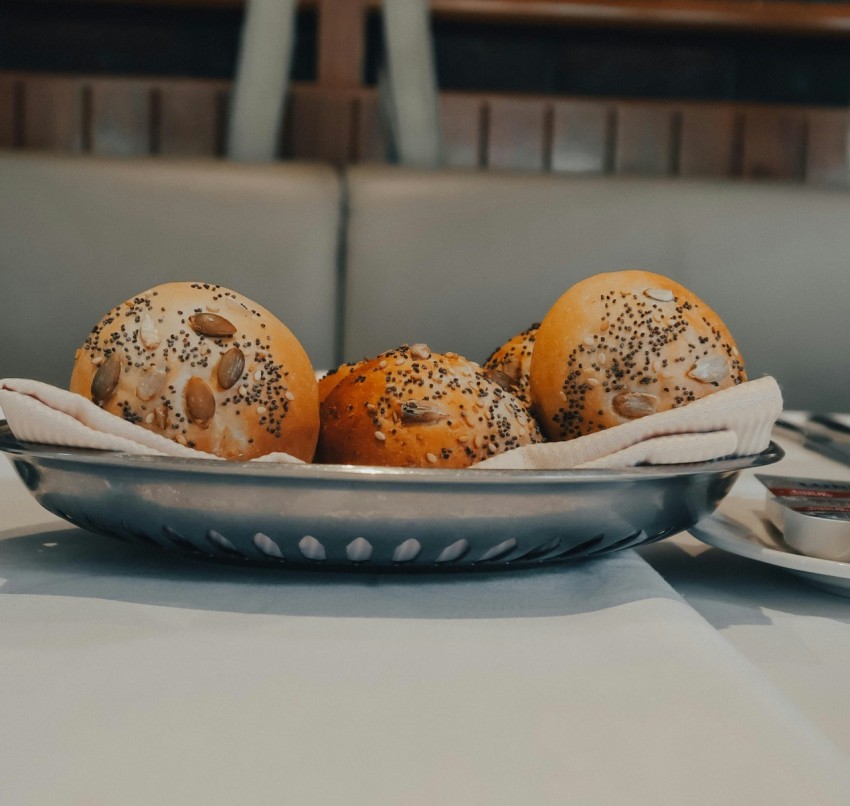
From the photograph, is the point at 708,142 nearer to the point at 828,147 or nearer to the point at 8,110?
the point at 828,147

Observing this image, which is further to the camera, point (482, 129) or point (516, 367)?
point (482, 129)

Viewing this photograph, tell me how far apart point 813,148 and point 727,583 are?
2.24 meters

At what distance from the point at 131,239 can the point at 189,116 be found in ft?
2.22

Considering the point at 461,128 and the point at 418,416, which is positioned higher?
the point at 461,128

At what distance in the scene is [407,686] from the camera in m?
0.37

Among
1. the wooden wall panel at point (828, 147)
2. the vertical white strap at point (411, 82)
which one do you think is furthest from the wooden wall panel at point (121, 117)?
the wooden wall panel at point (828, 147)

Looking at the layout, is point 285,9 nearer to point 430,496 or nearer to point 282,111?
point 282,111

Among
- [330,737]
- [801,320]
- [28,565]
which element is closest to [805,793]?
[330,737]

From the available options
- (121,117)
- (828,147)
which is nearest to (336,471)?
(121,117)

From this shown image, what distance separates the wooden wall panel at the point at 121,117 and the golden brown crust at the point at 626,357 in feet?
6.57

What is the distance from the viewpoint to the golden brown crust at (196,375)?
0.53m

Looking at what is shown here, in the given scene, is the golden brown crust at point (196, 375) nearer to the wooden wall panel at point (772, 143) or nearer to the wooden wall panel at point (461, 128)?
the wooden wall panel at point (461, 128)

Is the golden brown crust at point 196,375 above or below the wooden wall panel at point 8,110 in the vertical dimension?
below

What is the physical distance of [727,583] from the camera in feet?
1.87
